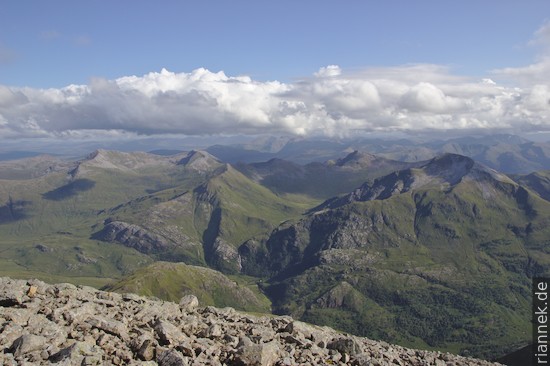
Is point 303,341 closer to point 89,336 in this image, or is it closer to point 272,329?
point 272,329

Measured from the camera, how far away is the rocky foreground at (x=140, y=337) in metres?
32.4

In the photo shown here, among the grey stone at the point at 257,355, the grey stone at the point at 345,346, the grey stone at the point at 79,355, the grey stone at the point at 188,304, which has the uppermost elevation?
the grey stone at the point at 79,355

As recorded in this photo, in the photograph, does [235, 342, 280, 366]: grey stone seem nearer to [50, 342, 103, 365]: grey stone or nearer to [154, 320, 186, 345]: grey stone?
[154, 320, 186, 345]: grey stone

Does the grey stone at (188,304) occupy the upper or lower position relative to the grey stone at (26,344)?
lower

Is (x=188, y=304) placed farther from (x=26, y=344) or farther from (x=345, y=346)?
(x=26, y=344)

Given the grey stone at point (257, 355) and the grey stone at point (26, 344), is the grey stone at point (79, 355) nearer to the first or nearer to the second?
the grey stone at point (26, 344)

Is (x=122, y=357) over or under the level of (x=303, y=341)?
over

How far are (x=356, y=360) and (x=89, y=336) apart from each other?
79.5ft

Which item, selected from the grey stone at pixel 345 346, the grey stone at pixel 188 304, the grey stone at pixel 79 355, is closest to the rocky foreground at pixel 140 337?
the grey stone at pixel 79 355

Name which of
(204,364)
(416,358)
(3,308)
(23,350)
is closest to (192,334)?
(204,364)

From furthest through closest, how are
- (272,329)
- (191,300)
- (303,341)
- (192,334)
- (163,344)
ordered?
(191,300) < (272,329) < (303,341) < (192,334) < (163,344)

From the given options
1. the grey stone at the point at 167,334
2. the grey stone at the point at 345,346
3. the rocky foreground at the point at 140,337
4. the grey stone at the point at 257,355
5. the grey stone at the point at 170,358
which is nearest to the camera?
the rocky foreground at the point at 140,337

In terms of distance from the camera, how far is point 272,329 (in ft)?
157

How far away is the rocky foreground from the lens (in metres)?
32.4
